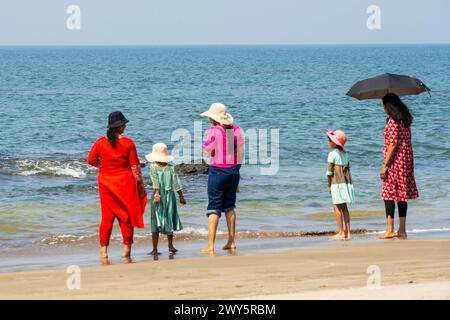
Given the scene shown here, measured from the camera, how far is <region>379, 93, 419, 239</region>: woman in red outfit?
10172 mm

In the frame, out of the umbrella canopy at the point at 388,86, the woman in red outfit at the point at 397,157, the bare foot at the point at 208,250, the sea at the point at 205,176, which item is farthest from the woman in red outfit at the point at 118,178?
the umbrella canopy at the point at 388,86

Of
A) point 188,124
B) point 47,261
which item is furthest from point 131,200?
point 188,124

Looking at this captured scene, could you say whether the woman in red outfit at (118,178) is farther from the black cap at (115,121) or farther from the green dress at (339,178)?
the green dress at (339,178)

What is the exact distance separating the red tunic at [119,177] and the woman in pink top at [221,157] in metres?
0.76

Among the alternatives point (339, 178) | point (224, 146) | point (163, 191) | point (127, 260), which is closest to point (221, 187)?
point (224, 146)

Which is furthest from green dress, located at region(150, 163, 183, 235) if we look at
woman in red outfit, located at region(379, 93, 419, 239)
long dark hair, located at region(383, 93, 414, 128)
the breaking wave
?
the breaking wave

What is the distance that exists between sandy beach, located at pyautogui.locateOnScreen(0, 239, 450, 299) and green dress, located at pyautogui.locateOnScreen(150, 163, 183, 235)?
2.93 feet

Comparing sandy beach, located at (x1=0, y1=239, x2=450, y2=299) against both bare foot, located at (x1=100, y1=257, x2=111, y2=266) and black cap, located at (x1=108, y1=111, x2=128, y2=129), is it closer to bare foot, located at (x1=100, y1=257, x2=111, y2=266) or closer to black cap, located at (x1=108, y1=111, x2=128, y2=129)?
bare foot, located at (x1=100, y1=257, x2=111, y2=266)

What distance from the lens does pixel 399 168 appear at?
10.4 meters

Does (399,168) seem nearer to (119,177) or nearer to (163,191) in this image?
(163,191)

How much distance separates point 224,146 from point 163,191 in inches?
38.4

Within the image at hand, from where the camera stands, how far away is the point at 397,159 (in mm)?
10352
